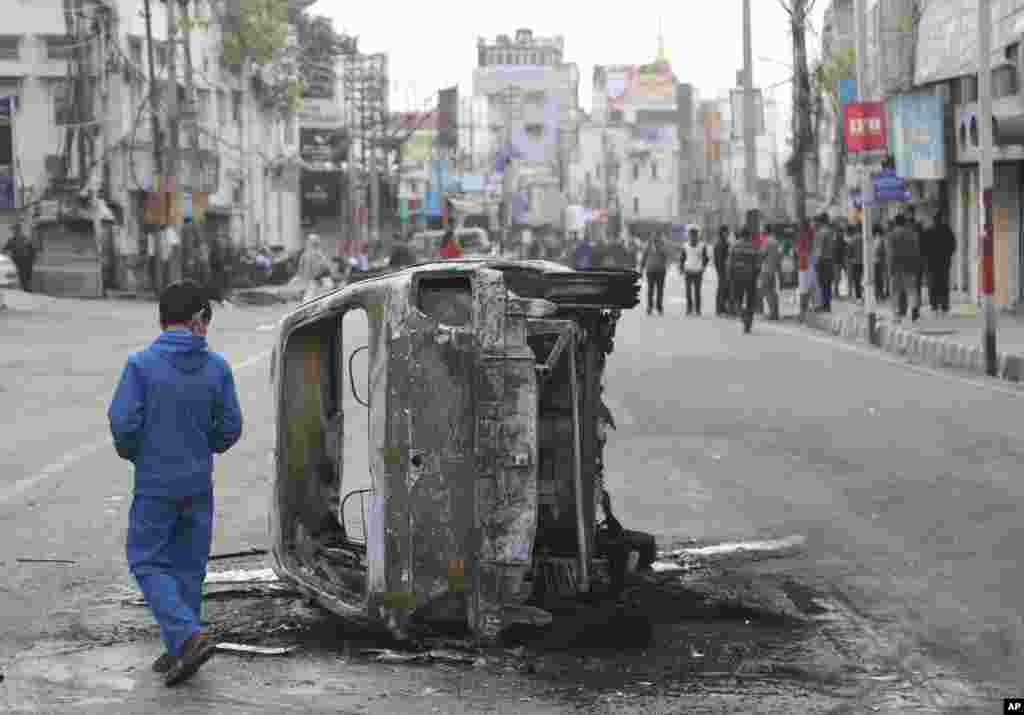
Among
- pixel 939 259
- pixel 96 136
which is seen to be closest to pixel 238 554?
pixel 939 259

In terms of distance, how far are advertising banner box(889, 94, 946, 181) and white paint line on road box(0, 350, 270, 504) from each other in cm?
2820

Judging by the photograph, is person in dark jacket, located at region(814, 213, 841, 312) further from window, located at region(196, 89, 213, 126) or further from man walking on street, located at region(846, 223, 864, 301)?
window, located at region(196, 89, 213, 126)

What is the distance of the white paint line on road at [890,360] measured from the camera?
18164 millimetres

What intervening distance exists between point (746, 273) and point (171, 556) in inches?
933

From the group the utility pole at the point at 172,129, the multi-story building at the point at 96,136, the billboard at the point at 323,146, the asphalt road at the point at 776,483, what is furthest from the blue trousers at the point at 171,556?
the billboard at the point at 323,146

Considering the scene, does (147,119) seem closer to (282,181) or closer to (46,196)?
(46,196)

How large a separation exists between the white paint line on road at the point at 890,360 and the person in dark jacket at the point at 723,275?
140 inches

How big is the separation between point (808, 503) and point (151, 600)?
516 cm

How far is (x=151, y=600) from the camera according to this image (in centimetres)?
628

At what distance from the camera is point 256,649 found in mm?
6695

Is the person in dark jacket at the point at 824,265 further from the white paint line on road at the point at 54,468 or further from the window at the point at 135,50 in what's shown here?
the window at the point at 135,50

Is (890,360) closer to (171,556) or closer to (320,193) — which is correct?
(171,556)

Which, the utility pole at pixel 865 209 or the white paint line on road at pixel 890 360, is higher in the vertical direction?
the utility pole at pixel 865 209

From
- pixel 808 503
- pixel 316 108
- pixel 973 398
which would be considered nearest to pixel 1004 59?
pixel 973 398
